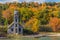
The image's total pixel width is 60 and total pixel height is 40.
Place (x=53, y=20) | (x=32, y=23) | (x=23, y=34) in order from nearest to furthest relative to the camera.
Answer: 1. (x=23, y=34)
2. (x=32, y=23)
3. (x=53, y=20)

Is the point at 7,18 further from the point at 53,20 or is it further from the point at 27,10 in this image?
the point at 53,20

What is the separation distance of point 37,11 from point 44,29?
100 inches

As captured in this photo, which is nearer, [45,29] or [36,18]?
[45,29]

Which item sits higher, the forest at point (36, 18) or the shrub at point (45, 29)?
the forest at point (36, 18)

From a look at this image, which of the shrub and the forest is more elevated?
the forest

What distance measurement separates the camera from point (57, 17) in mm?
22500

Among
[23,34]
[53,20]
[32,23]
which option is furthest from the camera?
[53,20]

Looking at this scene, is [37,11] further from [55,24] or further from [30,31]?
[30,31]

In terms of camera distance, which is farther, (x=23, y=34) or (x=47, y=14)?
(x=47, y=14)

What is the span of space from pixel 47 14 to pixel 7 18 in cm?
339

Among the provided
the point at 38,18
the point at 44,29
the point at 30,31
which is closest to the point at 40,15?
the point at 38,18

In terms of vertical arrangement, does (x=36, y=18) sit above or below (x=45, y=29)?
above

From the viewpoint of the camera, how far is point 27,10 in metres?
22.1

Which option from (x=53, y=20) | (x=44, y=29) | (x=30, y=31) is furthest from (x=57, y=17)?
(x=30, y=31)
